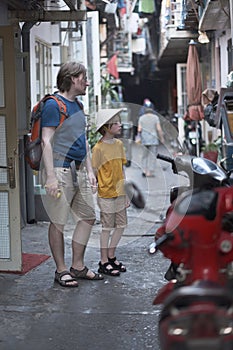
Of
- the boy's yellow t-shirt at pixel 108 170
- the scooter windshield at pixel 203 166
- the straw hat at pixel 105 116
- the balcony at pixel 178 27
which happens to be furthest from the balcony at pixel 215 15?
the scooter windshield at pixel 203 166

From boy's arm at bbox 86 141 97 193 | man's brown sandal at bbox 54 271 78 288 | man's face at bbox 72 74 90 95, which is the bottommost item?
man's brown sandal at bbox 54 271 78 288

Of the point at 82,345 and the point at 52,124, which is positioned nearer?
the point at 82,345

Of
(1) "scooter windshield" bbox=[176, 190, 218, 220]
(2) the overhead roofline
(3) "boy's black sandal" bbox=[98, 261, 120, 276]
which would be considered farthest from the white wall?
(1) "scooter windshield" bbox=[176, 190, 218, 220]

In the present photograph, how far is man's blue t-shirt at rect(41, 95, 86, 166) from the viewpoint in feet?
18.1

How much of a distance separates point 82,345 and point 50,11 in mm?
3833

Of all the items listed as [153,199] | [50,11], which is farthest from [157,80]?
[50,11]

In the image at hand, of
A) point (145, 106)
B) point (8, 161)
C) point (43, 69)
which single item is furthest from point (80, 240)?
point (145, 106)

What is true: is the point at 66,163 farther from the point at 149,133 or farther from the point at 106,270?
the point at 149,133

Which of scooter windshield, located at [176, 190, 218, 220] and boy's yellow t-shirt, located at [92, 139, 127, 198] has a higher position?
scooter windshield, located at [176, 190, 218, 220]

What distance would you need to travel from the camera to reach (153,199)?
10945mm

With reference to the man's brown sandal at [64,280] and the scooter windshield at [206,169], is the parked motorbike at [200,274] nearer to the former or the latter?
the scooter windshield at [206,169]

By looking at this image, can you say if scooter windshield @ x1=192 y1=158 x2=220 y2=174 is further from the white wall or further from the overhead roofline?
the white wall

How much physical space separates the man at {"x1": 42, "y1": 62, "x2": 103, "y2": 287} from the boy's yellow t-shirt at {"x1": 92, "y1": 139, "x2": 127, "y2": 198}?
0.26 m

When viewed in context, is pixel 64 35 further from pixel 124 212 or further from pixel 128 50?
pixel 128 50
